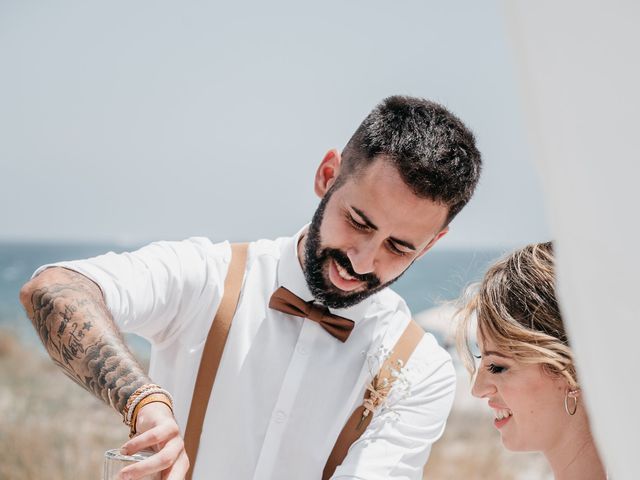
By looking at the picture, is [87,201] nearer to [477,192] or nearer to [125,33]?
[125,33]

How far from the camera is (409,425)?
2283 millimetres

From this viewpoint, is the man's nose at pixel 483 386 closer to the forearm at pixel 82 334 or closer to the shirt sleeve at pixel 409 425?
the shirt sleeve at pixel 409 425

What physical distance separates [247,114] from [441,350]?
1370 inches

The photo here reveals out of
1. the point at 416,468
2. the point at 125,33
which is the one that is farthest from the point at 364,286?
the point at 125,33

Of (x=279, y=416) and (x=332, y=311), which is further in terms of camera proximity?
(x=332, y=311)

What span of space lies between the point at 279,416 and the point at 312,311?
0.30m

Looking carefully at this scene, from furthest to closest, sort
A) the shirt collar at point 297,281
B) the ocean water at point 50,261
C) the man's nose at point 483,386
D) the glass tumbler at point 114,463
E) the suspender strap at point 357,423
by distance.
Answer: the ocean water at point 50,261 < the shirt collar at point 297,281 < the suspender strap at point 357,423 < the man's nose at point 483,386 < the glass tumbler at point 114,463

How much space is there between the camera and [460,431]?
26.6 feet

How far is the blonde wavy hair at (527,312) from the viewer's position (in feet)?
6.27

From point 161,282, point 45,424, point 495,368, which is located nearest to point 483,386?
point 495,368

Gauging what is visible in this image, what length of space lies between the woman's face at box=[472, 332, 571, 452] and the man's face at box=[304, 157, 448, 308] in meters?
0.33

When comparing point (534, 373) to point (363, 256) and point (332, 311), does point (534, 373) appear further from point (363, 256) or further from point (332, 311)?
point (332, 311)

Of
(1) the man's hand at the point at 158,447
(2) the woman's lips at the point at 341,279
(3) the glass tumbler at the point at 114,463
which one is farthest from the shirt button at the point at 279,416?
(3) the glass tumbler at the point at 114,463

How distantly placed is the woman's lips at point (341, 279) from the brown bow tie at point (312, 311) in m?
Result: 0.14
